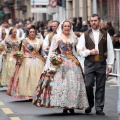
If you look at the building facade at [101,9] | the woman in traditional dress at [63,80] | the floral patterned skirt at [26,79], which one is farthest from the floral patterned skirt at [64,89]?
the building facade at [101,9]

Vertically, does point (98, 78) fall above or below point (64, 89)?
above

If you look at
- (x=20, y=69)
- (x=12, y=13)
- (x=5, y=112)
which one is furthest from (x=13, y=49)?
(x=12, y=13)

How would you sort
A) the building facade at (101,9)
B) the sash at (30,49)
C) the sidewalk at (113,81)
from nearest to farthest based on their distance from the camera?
the sash at (30,49) → the sidewalk at (113,81) → the building facade at (101,9)

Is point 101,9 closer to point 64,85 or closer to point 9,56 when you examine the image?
point 9,56

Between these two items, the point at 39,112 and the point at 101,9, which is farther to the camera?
the point at 101,9

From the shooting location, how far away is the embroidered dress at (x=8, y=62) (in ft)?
60.7

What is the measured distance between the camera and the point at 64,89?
1251 centimetres

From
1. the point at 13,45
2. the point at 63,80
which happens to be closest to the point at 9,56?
the point at 13,45

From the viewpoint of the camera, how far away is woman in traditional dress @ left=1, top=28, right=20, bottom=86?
18.5m

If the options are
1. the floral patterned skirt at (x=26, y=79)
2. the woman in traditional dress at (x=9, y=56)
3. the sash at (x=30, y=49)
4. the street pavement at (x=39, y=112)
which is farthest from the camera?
the woman in traditional dress at (x=9, y=56)

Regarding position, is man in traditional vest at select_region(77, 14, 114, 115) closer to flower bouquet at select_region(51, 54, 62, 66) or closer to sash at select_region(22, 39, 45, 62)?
flower bouquet at select_region(51, 54, 62, 66)

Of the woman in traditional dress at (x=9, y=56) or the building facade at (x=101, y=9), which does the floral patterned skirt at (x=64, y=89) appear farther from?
the building facade at (x=101, y=9)

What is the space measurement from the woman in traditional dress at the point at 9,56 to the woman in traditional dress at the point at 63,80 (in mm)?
5607

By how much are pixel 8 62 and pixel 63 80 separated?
21.7ft
